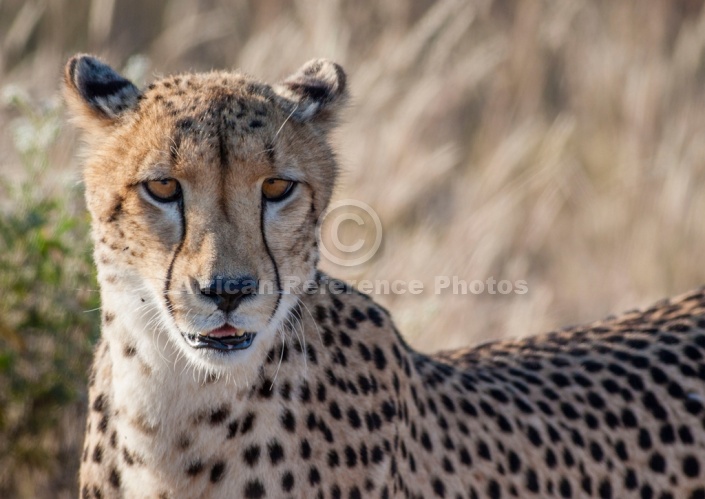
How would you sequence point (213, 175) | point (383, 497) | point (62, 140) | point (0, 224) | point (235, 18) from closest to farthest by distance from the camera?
Result: point (213, 175) → point (383, 497) → point (0, 224) → point (62, 140) → point (235, 18)

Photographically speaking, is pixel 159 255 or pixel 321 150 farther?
pixel 321 150

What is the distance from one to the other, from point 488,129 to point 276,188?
4.18m

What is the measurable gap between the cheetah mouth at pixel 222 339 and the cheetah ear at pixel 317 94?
0.49 m

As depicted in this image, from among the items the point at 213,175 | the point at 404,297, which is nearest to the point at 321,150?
the point at 213,175

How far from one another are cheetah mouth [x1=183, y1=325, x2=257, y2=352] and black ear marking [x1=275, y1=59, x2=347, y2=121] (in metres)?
0.49

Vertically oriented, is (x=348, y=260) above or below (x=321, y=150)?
below

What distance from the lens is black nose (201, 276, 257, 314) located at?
195 centimetres

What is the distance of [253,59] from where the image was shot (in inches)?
201

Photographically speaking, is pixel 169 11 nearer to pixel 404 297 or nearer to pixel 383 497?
pixel 404 297

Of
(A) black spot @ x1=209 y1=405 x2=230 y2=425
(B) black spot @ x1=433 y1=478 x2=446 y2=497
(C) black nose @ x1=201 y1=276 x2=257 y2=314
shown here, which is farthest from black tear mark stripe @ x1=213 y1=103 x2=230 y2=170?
(B) black spot @ x1=433 y1=478 x2=446 y2=497

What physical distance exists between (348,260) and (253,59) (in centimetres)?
116

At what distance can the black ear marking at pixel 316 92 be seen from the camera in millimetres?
2340

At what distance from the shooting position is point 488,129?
618 cm

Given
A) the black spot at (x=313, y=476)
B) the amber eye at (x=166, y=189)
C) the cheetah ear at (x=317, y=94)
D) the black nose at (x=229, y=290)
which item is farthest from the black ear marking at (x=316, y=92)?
the black spot at (x=313, y=476)
